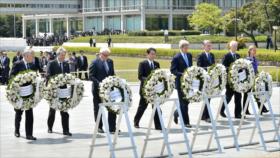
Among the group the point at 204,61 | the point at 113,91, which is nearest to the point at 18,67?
the point at 113,91

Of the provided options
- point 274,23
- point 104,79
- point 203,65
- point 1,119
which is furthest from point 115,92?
point 274,23

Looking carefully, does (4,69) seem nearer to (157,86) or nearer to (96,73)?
(96,73)

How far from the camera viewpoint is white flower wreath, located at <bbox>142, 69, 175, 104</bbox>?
1403 cm

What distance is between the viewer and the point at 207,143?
13203mm

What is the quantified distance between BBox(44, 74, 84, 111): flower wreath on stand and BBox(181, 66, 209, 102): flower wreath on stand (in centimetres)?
246

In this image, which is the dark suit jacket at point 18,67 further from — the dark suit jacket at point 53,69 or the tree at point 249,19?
the tree at point 249,19

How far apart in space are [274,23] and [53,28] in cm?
7337

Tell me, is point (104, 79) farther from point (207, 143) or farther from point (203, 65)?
point (203, 65)

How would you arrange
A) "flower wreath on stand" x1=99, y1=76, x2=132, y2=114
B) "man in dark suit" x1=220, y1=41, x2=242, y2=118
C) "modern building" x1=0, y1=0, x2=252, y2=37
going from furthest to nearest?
"modern building" x1=0, y1=0, x2=252, y2=37 < "man in dark suit" x1=220, y1=41, x2=242, y2=118 < "flower wreath on stand" x1=99, y1=76, x2=132, y2=114

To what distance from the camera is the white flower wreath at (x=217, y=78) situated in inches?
622

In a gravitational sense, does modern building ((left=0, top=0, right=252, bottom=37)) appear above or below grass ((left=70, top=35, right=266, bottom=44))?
above

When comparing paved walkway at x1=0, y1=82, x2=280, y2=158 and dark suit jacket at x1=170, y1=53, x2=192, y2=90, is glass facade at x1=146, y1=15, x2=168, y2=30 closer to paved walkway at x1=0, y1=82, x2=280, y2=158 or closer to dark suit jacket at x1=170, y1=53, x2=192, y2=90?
paved walkway at x1=0, y1=82, x2=280, y2=158

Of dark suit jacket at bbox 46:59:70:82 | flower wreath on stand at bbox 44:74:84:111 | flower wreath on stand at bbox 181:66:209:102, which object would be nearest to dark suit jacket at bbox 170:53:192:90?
flower wreath on stand at bbox 181:66:209:102

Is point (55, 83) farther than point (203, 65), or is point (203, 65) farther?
point (203, 65)
